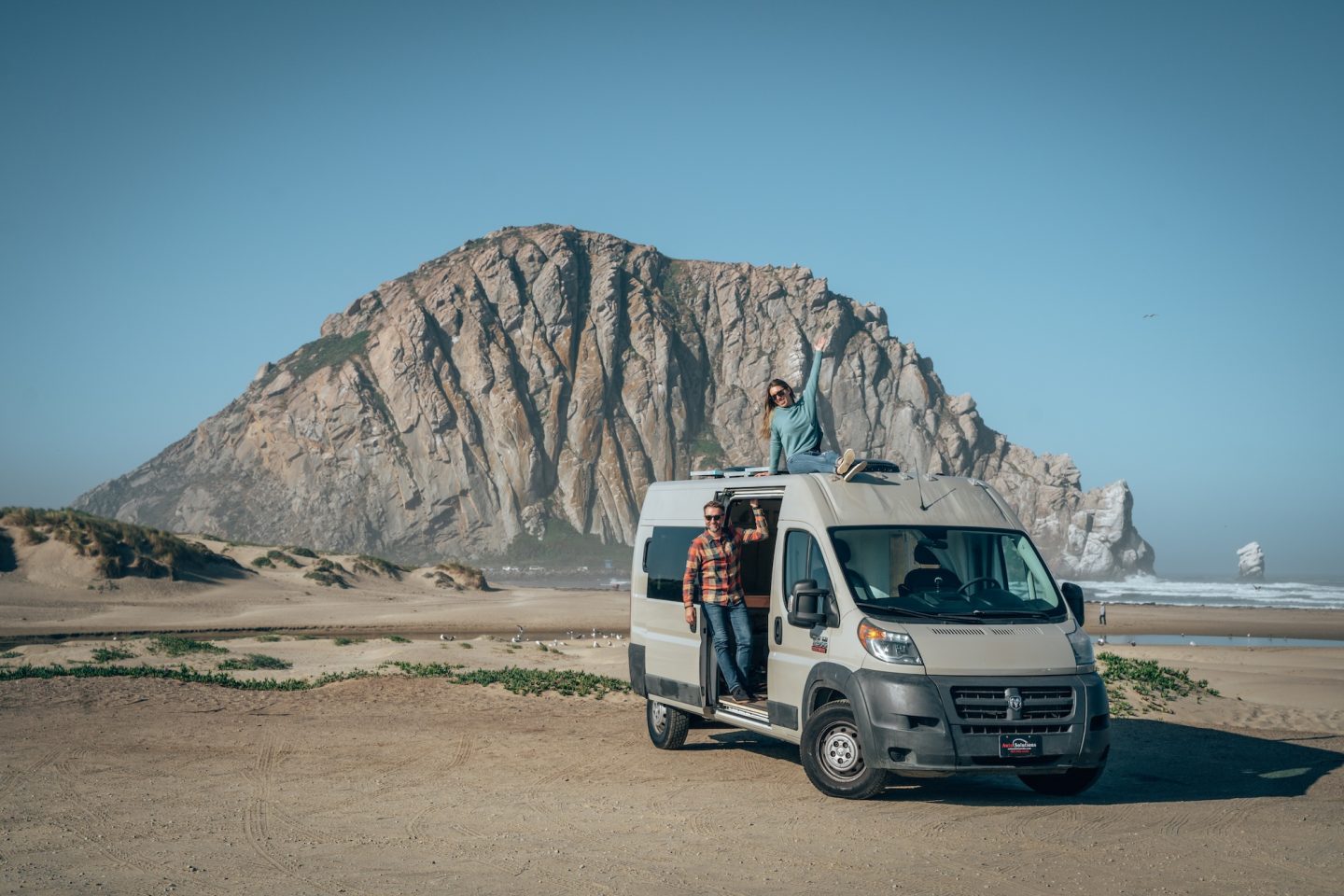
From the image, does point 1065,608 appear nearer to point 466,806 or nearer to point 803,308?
point 466,806

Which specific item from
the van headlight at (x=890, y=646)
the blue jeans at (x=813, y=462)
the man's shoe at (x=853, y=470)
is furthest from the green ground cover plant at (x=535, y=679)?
the van headlight at (x=890, y=646)

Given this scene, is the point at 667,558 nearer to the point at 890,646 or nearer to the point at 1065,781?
the point at 890,646

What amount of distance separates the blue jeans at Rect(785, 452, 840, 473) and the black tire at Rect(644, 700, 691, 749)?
9.97ft

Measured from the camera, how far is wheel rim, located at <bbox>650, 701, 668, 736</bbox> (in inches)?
488

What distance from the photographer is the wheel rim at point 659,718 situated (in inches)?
488

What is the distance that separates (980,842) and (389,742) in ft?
23.7

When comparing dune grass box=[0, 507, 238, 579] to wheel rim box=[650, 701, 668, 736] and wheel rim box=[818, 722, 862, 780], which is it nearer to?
wheel rim box=[650, 701, 668, 736]

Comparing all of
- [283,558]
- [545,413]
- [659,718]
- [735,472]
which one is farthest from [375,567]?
[545,413]

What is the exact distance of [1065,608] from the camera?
32.1 ft

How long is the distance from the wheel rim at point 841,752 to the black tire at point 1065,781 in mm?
1485

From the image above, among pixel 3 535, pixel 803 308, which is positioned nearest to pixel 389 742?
pixel 3 535

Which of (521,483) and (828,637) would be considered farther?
(521,483)

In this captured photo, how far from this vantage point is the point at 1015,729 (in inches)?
349

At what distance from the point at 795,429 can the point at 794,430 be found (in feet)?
0.05
